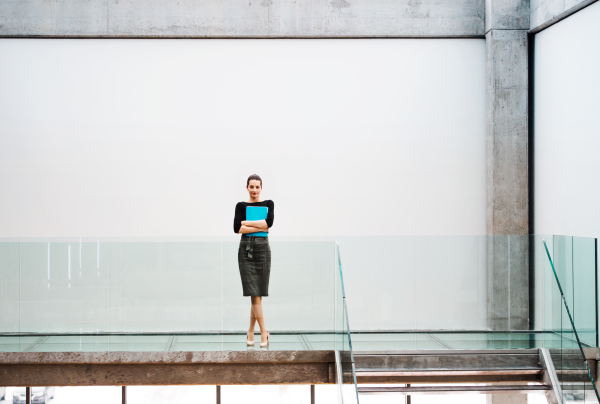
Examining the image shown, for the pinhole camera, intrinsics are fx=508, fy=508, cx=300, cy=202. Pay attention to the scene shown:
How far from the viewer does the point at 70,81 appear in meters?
6.79

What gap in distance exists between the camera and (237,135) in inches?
270

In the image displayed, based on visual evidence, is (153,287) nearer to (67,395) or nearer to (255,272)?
(255,272)

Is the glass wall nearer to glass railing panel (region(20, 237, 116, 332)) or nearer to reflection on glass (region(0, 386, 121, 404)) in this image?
glass railing panel (region(20, 237, 116, 332))

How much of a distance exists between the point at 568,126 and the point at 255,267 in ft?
13.7

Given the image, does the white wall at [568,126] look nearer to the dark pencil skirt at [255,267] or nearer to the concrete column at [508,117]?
the concrete column at [508,117]

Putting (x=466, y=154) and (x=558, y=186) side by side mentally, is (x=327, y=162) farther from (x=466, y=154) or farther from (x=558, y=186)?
(x=558, y=186)

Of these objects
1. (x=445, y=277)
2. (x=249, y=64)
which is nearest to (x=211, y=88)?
(x=249, y=64)

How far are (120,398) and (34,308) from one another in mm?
1750

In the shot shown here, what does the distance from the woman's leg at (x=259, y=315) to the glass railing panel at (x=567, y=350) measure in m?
2.75

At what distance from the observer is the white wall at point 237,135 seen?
678 cm

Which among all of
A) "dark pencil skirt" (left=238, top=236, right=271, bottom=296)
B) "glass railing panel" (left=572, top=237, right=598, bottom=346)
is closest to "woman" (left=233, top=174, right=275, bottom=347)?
"dark pencil skirt" (left=238, top=236, right=271, bottom=296)

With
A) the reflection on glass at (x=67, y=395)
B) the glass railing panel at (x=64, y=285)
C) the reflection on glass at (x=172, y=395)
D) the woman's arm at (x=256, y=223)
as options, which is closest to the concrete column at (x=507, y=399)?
the reflection on glass at (x=172, y=395)

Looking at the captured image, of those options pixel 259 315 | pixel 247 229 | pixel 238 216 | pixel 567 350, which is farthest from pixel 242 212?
pixel 567 350

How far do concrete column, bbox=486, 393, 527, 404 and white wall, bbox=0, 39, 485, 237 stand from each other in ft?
7.38
